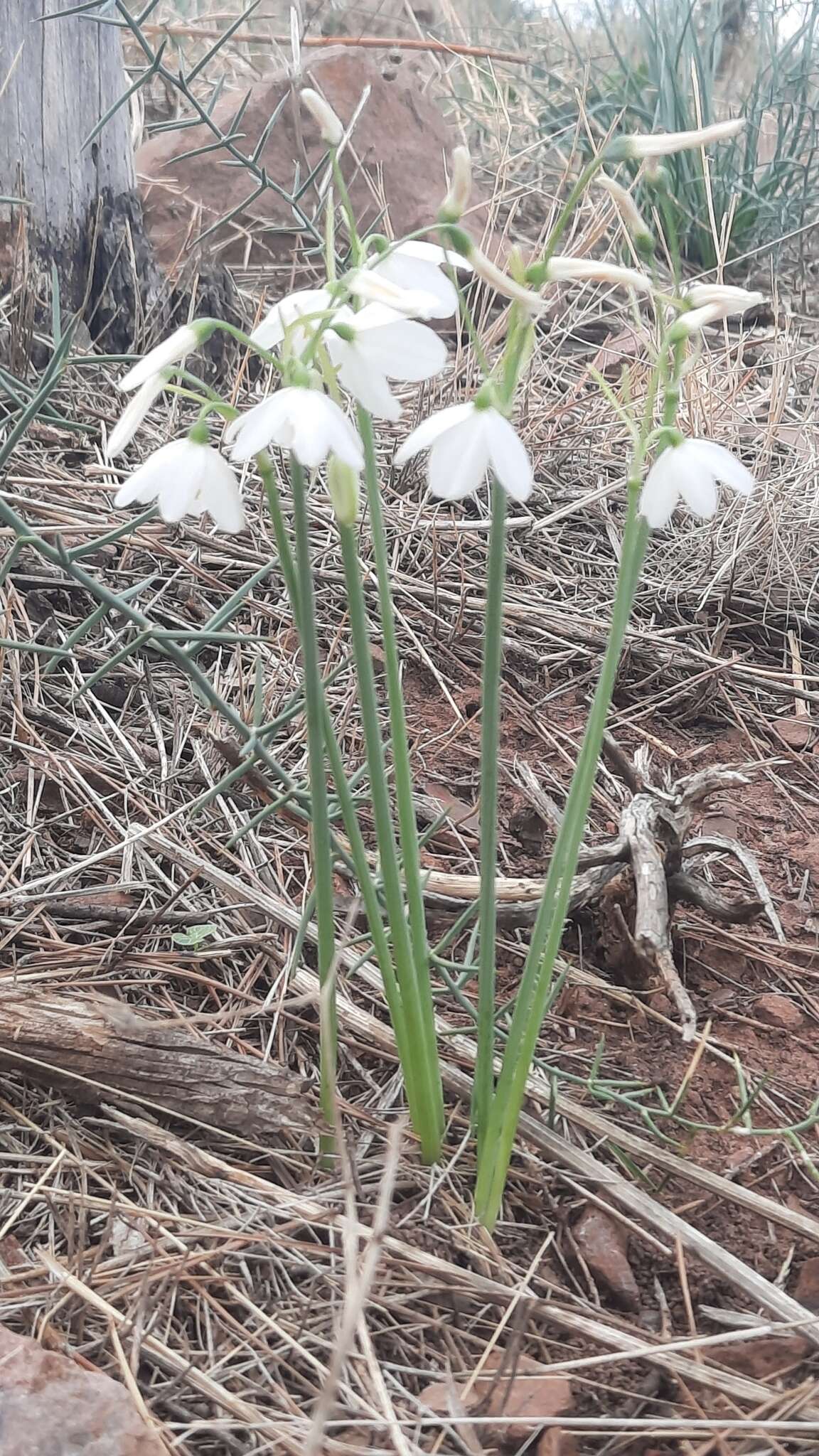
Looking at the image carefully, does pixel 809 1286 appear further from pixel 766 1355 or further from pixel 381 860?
pixel 381 860

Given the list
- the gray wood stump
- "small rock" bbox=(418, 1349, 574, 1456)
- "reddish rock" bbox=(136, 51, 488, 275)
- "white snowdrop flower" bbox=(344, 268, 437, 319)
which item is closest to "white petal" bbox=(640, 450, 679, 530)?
"white snowdrop flower" bbox=(344, 268, 437, 319)

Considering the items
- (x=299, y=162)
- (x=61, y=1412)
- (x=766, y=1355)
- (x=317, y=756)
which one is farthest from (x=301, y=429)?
(x=299, y=162)

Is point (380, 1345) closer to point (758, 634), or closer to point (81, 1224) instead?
point (81, 1224)

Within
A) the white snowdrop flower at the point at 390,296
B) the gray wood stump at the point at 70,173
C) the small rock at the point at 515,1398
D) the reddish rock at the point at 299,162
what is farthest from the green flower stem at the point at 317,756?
the reddish rock at the point at 299,162

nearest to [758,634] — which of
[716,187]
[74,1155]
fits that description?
[74,1155]

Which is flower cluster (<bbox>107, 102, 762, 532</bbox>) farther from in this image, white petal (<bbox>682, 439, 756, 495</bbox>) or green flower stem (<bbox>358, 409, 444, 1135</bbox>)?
green flower stem (<bbox>358, 409, 444, 1135</bbox>)

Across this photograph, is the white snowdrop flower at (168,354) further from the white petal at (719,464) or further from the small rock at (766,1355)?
the small rock at (766,1355)
